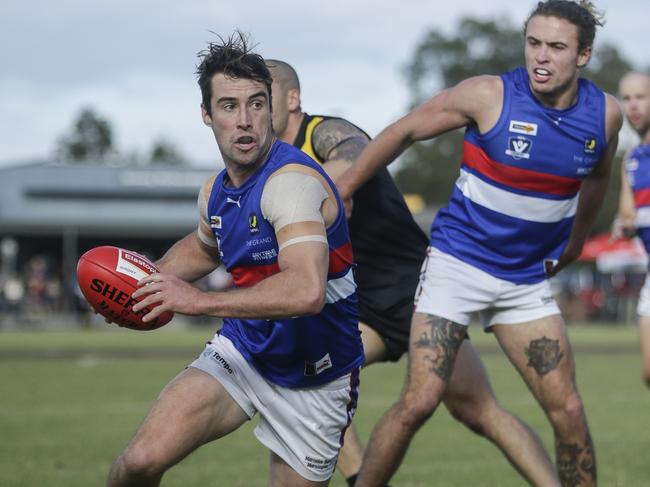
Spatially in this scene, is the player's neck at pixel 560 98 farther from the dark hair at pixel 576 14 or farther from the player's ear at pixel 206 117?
the player's ear at pixel 206 117

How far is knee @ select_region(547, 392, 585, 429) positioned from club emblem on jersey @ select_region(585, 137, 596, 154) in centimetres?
133

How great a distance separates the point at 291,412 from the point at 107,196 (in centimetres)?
5856

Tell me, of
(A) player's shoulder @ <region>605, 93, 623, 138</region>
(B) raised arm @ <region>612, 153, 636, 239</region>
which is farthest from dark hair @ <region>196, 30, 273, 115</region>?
(B) raised arm @ <region>612, 153, 636, 239</region>

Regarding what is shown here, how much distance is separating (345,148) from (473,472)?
3.08 metres

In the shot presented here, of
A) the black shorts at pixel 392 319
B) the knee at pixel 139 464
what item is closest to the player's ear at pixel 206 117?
the knee at pixel 139 464

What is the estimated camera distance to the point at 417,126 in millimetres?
6387

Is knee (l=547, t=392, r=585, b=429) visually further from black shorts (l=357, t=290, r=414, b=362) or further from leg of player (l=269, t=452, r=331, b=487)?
leg of player (l=269, t=452, r=331, b=487)

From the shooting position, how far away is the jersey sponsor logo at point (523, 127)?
248 inches

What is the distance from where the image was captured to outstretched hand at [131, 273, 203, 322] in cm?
463

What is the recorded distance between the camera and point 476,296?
6.53 meters

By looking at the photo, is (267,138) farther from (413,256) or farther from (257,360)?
(413,256)

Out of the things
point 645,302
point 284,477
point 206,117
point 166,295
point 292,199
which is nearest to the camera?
point 166,295

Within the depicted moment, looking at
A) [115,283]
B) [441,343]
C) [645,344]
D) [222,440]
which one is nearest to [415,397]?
[441,343]

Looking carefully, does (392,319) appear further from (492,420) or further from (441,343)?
(492,420)
